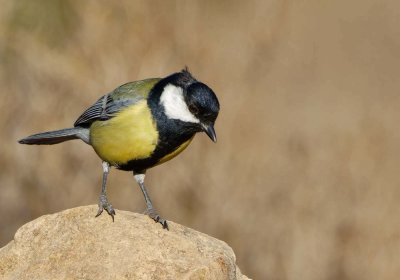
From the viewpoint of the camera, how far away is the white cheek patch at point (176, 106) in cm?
785

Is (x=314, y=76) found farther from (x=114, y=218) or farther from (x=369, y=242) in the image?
(x=114, y=218)

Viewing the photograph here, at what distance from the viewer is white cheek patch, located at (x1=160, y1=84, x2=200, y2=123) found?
7848 mm

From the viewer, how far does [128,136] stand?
8.01 meters

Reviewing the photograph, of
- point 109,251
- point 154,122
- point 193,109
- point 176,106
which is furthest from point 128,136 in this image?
point 109,251

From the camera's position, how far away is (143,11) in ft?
42.0

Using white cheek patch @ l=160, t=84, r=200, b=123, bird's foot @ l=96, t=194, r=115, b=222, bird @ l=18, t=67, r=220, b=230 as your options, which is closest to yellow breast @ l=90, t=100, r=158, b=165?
bird @ l=18, t=67, r=220, b=230

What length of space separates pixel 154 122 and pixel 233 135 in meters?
4.51

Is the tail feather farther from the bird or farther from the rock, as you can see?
the rock

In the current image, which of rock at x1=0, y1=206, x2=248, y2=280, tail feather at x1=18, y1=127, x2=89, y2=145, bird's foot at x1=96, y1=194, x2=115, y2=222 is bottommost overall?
rock at x1=0, y1=206, x2=248, y2=280

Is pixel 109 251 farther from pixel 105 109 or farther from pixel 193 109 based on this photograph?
pixel 105 109

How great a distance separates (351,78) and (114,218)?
631 cm

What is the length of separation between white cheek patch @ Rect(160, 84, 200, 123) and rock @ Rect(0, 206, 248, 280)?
78cm

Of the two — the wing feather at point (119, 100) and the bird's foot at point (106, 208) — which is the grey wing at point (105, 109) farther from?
the bird's foot at point (106, 208)

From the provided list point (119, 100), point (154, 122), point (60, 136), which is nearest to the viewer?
point (154, 122)
